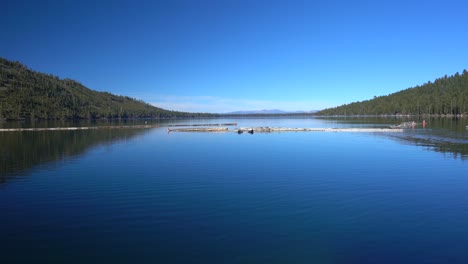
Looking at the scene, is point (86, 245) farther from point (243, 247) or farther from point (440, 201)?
point (440, 201)

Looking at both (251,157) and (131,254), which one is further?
(251,157)

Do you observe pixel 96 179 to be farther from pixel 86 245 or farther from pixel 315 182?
pixel 315 182

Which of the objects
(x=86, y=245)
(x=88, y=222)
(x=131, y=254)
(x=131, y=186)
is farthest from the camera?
(x=131, y=186)

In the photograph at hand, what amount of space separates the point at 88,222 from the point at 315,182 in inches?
707

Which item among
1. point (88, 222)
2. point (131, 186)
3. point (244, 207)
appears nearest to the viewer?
point (88, 222)

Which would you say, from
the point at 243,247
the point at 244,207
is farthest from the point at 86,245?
the point at 244,207

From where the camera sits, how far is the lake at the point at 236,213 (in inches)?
602

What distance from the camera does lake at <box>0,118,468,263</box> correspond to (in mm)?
15289

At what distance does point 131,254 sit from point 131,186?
13.9 metres

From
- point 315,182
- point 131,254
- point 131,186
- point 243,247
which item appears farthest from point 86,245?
point 315,182

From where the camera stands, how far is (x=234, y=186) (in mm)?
28234

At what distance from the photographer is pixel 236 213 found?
2075cm

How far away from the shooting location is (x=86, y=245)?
16188 millimetres

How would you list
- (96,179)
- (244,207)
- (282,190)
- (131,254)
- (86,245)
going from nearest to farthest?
(131,254), (86,245), (244,207), (282,190), (96,179)
